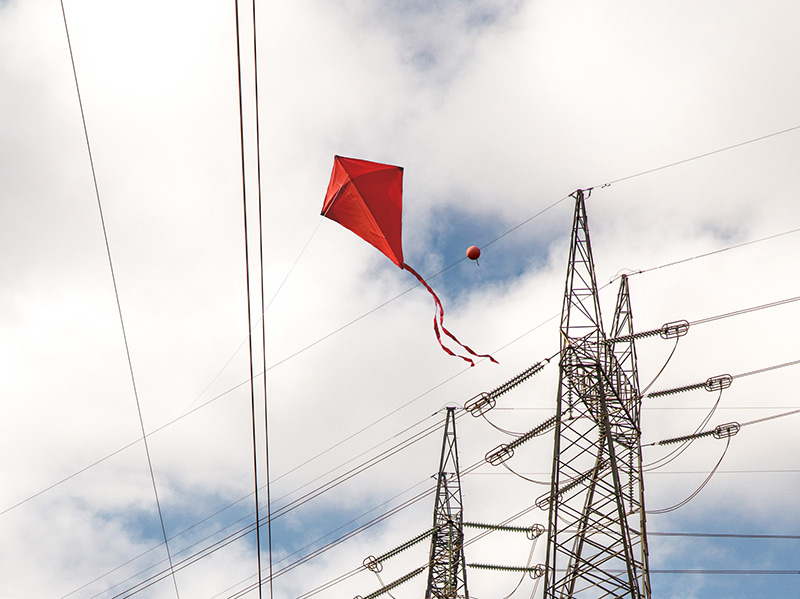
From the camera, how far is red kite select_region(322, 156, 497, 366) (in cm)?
1727

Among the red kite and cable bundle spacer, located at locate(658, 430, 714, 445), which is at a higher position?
the red kite

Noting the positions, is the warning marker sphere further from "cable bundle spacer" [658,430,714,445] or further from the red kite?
"cable bundle spacer" [658,430,714,445]

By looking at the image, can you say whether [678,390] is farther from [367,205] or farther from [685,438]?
[367,205]

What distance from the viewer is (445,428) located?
2795 centimetres

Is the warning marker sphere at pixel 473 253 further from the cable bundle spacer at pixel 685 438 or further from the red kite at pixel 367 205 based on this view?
the cable bundle spacer at pixel 685 438

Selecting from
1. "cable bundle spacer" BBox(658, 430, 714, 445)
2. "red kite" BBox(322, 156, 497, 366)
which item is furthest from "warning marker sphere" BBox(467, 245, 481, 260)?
"cable bundle spacer" BBox(658, 430, 714, 445)

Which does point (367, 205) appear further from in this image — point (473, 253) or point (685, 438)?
point (685, 438)

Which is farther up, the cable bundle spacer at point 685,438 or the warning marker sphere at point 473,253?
the warning marker sphere at point 473,253

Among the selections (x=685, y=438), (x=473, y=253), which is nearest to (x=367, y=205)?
(x=473, y=253)

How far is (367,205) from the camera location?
17328mm

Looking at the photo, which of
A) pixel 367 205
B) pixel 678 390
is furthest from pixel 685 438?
pixel 367 205

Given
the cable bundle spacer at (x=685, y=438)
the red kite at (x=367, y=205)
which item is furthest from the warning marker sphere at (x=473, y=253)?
the cable bundle spacer at (x=685, y=438)

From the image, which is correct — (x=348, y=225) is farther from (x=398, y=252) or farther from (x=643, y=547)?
(x=643, y=547)

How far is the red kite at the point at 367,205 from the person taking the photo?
56.6 feet
